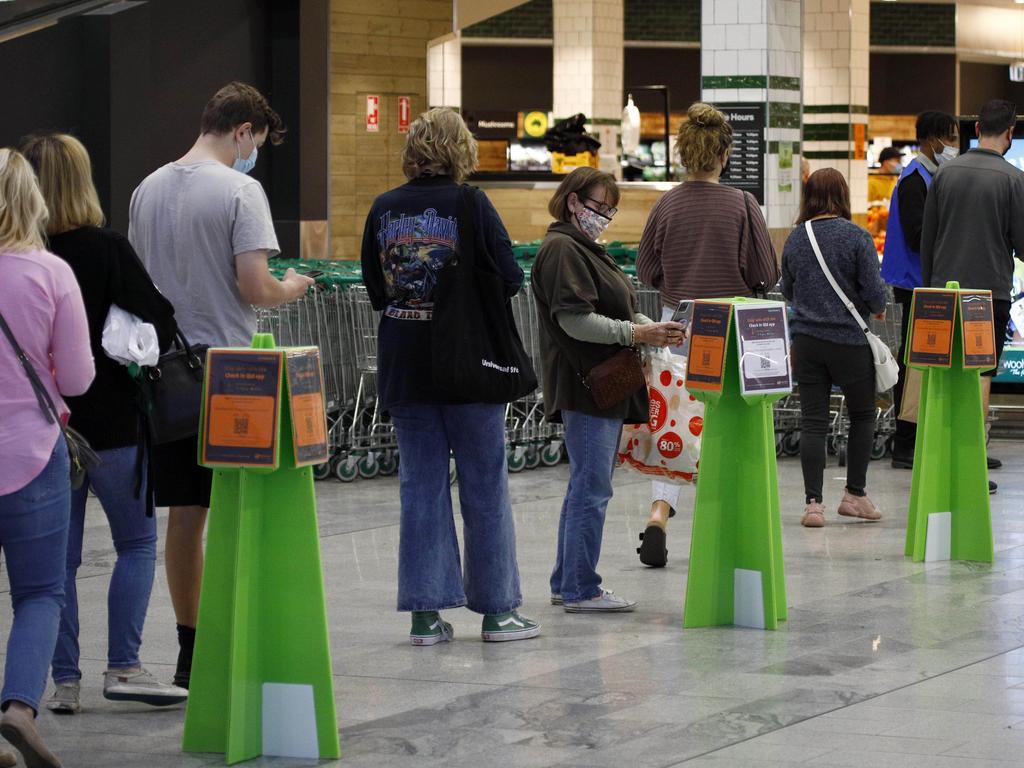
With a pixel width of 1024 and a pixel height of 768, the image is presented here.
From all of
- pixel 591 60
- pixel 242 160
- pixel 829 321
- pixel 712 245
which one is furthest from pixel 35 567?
pixel 591 60

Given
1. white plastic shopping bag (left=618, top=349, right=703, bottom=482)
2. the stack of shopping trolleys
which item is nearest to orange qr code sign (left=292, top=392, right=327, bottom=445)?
white plastic shopping bag (left=618, top=349, right=703, bottom=482)

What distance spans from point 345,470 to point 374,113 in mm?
9523

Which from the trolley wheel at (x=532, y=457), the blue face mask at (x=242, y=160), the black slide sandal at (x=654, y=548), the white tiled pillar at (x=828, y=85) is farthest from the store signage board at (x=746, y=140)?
the blue face mask at (x=242, y=160)

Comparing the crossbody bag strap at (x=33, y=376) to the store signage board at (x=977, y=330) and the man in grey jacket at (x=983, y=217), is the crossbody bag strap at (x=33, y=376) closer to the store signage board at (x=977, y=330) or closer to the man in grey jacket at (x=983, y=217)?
the store signage board at (x=977, y=330)

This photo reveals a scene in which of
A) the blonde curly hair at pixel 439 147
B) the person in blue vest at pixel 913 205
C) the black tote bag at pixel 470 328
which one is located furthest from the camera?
the person in blue vest at pixel 913 205

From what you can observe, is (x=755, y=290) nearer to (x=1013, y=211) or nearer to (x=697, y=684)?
(x=1013, y=211)

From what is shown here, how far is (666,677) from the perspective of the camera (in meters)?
5.36

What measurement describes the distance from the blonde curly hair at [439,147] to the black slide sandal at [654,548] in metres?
2.14

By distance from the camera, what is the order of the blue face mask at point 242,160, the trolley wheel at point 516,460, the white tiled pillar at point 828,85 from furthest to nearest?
the white tiled pillar at point 828,85 < the trolley wheel at point 516,460 < the blue face mask at point 242,160

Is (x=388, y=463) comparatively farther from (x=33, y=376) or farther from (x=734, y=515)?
(x=33, y=376)

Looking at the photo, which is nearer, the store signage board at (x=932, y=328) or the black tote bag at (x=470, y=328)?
the black tote bag at (x=470, y=328)

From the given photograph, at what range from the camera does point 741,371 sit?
5914 millimetres

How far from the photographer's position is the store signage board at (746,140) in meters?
13.0

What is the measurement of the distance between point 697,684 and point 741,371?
1.15 meters
